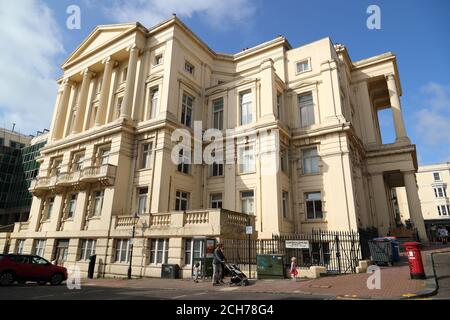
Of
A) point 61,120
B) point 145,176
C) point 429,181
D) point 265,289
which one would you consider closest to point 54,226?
point 145,176

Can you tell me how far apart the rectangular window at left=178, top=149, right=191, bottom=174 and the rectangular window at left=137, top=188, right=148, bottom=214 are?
3.26 meters

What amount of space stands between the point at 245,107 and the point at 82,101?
1695 centimetres

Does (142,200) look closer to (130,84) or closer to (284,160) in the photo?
(130,84)

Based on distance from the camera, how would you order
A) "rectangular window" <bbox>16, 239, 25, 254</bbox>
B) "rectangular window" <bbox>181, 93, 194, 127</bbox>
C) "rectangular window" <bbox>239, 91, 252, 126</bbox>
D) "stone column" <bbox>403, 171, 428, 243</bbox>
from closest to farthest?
"rectangular window" <bbox>239, 91, 252, 126</bbox> → "rectangular window" <bbox>181, 93, 194, 127</bbox> → "stone column" <bbox>403, 171, 428, 243</bbox> → "rectangular window" <bbox>16, 239, 25, 254</bbox>

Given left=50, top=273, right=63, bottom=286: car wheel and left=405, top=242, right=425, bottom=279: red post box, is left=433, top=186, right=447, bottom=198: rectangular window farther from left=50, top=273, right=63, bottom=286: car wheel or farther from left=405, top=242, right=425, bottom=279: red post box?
left=50, top=273, right=63, bottom=286: car wheel

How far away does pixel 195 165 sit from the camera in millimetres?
25172

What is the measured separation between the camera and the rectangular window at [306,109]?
2517 centimetres

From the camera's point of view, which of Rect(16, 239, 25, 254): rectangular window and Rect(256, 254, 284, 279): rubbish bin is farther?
Rect(16, 239, 25, 254): rectangular window

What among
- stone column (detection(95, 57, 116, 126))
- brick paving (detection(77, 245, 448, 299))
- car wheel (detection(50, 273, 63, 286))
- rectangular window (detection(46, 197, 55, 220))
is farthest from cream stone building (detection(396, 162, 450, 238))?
car wheel (detection(50, 273, 63, 286))

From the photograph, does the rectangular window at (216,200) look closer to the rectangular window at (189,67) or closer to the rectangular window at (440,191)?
the rectangular window at (189,67)

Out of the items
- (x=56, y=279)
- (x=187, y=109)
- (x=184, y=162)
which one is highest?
(x=187, y=109)

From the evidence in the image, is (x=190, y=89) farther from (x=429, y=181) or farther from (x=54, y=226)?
(x=429, y=181)

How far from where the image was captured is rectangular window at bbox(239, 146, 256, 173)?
76.5 feet

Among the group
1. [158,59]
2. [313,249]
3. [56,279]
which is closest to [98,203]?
[56,279]
